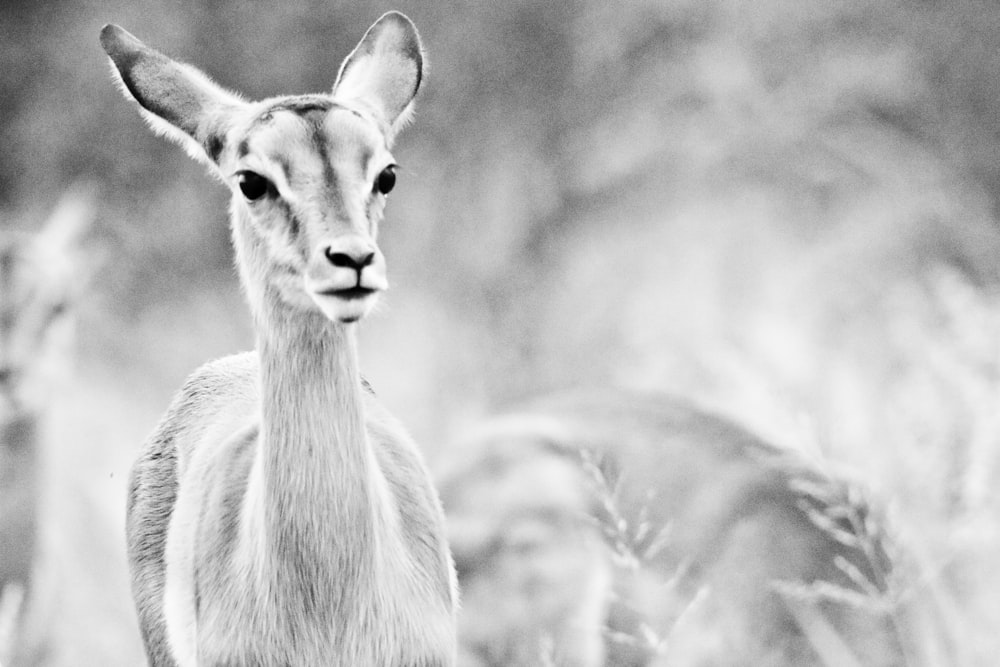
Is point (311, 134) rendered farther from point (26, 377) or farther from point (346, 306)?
point (26, 377)

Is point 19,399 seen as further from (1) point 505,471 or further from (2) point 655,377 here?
(2) point 655,377

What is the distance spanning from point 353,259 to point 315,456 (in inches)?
15.3

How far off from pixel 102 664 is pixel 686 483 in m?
2.50

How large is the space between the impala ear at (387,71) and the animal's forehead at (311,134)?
0.17 meters

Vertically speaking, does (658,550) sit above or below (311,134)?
below

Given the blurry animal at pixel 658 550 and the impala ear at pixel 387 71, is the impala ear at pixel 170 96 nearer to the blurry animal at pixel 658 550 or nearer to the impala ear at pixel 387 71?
the impala ear at pixel 387 71

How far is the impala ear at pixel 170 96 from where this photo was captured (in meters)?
2.25

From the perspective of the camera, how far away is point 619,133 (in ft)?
28.1

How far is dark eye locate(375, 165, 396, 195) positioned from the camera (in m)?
2.22

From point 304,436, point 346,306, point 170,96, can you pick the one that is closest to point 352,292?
point 346,306

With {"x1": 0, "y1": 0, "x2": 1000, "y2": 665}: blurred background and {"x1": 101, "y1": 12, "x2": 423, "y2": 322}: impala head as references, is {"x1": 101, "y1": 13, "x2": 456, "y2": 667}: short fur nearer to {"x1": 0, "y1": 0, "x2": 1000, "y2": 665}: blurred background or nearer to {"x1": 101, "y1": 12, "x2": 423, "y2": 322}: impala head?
{"x1": 101, "y1": 12, "x2": 423, "y2": 322}: impala head

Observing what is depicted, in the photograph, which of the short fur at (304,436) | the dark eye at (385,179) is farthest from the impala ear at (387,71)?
the dark eye at (385,179)

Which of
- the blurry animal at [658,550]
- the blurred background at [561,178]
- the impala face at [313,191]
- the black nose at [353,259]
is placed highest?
the blurred background at [561,178]

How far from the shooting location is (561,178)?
8508 mm
